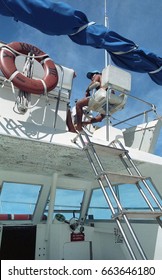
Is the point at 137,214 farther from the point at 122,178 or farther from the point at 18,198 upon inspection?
the point at 18,198

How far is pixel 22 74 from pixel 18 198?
317cm

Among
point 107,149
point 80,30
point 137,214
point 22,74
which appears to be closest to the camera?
point 137,214

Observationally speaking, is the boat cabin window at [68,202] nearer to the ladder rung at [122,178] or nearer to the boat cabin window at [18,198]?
the boat cabin window at [18,198]

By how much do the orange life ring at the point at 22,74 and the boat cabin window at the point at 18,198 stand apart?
2.87m

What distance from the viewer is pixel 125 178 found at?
2371mm

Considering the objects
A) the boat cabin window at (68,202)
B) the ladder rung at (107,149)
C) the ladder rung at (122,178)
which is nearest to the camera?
the ladder rung at (122,178)

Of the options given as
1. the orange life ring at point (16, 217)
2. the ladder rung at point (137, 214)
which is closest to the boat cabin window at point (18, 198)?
the orange life ring at point (16, 217)

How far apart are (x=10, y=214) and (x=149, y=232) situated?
305 centimetres

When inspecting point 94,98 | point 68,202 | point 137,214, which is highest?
point 94,98

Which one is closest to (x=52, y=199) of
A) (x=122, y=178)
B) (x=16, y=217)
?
(x=16, y=217)

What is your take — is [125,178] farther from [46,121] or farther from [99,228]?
[99,228]

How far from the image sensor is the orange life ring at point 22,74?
308cm

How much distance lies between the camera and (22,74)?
3.18 metres
